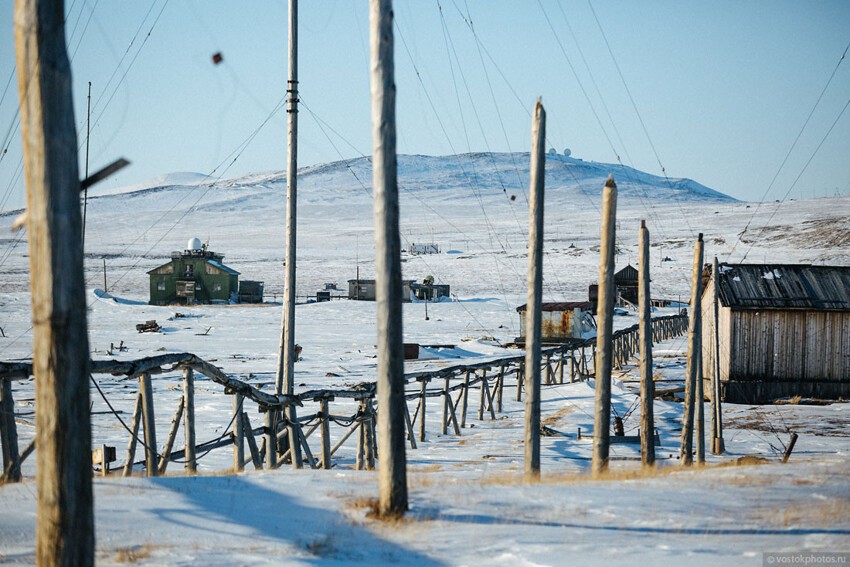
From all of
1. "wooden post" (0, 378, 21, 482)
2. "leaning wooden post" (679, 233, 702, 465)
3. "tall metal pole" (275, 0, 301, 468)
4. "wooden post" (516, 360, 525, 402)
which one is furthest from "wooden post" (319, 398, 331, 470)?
"wooden post" (516, 360, 525, 402)

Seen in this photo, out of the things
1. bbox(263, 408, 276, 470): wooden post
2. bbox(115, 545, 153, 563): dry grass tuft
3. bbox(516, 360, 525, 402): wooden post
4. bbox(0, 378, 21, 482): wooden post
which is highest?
bbox(0, 378, 21, 482): wooden post

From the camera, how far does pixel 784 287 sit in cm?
2759

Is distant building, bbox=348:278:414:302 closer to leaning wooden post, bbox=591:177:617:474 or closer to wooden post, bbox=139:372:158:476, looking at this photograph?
leaning wooden post, bbox=591:177:617:474

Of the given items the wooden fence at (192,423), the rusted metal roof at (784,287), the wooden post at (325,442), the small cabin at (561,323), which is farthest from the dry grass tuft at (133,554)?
the small cabin at (561,323)

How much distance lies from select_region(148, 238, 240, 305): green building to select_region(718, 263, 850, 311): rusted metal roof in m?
55.0

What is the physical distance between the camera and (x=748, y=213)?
151 m

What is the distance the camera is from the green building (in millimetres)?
73562

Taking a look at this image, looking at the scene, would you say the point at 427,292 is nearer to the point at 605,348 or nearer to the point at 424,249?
the point at 424,249

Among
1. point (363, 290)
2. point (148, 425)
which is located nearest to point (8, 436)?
point (148, 425)

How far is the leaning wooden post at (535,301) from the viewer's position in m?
11.0

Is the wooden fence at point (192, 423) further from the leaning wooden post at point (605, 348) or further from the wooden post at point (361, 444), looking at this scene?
the leaning wooden post at point (605, 348)

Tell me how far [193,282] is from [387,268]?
70438 mm

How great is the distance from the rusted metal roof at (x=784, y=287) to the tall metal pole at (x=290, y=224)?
55.7ft

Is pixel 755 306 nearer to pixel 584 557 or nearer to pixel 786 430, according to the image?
pixel 786 430
